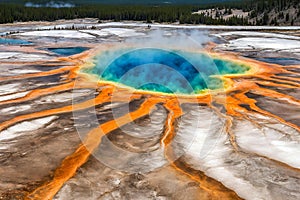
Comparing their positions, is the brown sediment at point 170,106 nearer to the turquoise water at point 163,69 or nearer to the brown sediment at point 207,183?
the brown sediment at point 207,183

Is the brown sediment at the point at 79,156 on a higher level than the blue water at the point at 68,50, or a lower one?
lower

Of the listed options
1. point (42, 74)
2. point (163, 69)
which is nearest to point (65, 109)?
point (42, 74)

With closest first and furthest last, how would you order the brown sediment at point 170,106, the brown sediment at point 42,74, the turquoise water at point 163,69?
the brown sediment at point 170,106 → the brown sediment at point 42,74 → the turquoise water at point 163,69

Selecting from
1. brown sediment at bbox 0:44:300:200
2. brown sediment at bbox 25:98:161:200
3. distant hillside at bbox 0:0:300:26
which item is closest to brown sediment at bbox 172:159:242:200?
brown sediment at bbox 0:44:300:200

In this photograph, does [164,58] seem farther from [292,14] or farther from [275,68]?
[292,14]

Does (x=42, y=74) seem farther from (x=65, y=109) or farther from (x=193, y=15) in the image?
(x=193, y=15)

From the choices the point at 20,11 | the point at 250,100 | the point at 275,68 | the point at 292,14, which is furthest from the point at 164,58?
the point at 20,11

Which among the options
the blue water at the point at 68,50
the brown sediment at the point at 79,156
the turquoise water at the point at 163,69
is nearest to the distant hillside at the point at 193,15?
the blue water at the point at 68,50
